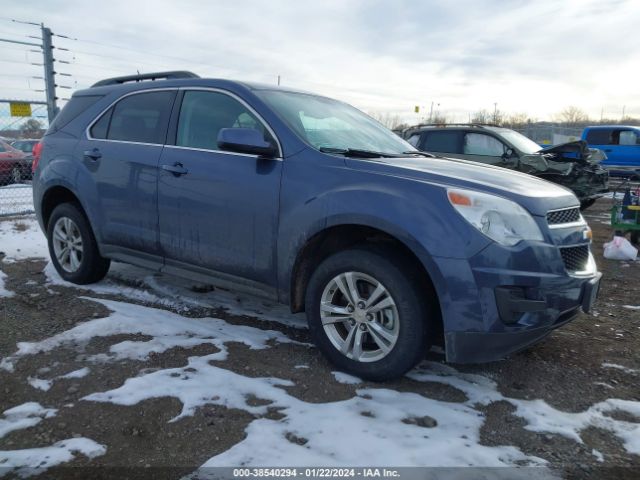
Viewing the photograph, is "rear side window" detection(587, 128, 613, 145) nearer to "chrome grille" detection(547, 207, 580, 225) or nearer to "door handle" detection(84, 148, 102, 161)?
"chrome grille" detection(547, 207, 580, 225)

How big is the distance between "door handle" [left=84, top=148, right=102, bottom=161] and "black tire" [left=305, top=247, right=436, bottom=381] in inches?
96.0

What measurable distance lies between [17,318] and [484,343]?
349cm

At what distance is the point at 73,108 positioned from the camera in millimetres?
4766

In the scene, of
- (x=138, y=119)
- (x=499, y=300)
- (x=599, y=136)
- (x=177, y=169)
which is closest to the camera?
(x=499, y=300)

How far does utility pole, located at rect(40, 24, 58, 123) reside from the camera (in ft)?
28.8

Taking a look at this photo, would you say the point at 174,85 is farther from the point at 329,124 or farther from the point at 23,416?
the point at 23,416

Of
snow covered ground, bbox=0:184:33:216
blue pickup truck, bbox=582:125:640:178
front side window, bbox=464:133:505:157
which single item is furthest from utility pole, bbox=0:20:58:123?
blue pickup truck, bbox=582:125:640:178

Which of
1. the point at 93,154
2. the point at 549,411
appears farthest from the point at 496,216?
the point at 93,154

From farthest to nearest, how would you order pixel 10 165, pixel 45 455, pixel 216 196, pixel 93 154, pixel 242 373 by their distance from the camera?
pixel 10 165, pixel 93 154, pixel 216 196, pixel 242 373, pixel 45 455

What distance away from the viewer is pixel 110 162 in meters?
4.20

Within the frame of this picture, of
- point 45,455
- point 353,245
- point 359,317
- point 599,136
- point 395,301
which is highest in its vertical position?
point 599,136

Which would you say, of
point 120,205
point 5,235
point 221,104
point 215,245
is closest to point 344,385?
point 215,245

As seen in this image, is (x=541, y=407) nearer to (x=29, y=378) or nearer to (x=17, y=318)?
(x=29, y=378)

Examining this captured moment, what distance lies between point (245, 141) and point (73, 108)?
2529mm
